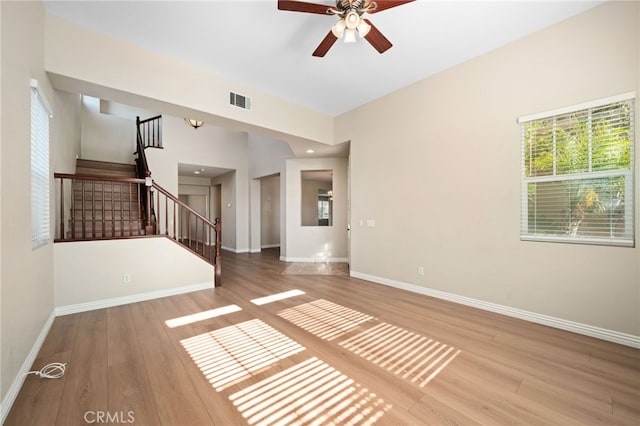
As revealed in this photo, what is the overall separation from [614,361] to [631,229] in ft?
3.98

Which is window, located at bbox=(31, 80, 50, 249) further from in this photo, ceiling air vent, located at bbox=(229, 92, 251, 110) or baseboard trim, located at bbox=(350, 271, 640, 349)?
baseboard trim, located at bbox=(350, 271, 640, 349)

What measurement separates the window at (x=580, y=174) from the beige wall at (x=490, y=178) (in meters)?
0.10

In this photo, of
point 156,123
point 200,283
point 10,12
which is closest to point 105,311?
point 200,283

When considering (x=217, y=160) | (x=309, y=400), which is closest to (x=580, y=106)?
(x=309, y=400)

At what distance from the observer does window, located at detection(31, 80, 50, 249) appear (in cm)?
235

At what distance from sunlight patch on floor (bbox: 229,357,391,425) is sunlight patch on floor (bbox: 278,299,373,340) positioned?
2.27ft

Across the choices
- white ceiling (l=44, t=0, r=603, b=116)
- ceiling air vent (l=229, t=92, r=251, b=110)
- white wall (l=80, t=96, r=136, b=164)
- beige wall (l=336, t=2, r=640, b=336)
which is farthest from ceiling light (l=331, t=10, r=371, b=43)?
white wall (l=80, t=96, r=136, b=164)

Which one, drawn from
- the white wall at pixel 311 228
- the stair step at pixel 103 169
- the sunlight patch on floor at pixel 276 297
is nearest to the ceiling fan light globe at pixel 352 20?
the sunlight patch on floor at pixel 276 297

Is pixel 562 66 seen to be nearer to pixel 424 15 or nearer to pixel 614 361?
pixel 424 15

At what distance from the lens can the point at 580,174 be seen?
2.65 metres

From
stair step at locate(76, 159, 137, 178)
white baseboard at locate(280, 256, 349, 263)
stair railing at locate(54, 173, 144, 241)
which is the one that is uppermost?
stair step at locate(76, 159, 137, 178)

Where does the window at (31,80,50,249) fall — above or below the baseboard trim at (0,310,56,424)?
above

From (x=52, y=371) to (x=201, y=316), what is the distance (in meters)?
1.32

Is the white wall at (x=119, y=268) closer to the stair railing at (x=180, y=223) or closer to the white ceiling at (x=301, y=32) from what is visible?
the stair railing at (x=180, y=223)
